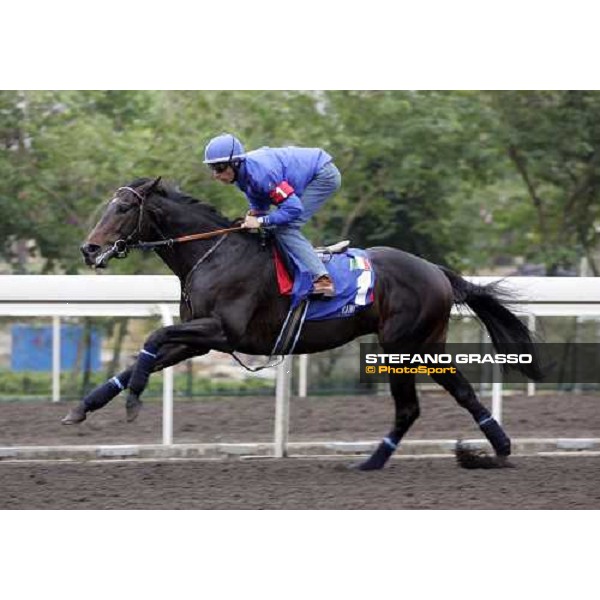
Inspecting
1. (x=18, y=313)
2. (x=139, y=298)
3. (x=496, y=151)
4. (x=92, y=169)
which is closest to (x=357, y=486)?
(x=139, y=298)

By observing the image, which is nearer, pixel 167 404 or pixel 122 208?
pixel 122 208

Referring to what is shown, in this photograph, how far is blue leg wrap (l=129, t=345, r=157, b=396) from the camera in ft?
23.6

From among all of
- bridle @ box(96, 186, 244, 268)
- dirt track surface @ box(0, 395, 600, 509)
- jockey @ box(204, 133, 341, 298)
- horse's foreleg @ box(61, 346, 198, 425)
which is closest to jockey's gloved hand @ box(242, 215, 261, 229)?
jockey @ box(204, 133, 341, 298)

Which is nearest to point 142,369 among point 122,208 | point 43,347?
point 122,208

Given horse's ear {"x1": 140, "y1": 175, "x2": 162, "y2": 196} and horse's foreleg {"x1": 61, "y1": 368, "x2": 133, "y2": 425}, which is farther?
horse's ear {"x1": 140, "y1": 175, "x2": 162, "y2": 196}

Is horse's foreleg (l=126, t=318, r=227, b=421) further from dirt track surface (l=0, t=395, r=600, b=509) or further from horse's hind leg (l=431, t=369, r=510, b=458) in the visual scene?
horse's hind leg (l=431, t=369, r=510, b=458)

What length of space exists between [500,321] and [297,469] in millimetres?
1680

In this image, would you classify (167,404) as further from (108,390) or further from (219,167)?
(219,167)

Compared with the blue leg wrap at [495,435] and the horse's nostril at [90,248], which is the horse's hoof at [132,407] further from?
the blue leg wrap at [495,435]

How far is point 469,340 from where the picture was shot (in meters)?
10.6

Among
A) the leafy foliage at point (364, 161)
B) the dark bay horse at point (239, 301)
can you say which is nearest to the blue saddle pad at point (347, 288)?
the dark bay horse at point (239, 301)

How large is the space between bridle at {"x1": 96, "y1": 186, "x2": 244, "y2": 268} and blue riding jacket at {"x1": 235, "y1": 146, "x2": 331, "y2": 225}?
0.95 feet

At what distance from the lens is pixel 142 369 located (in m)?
7.25
